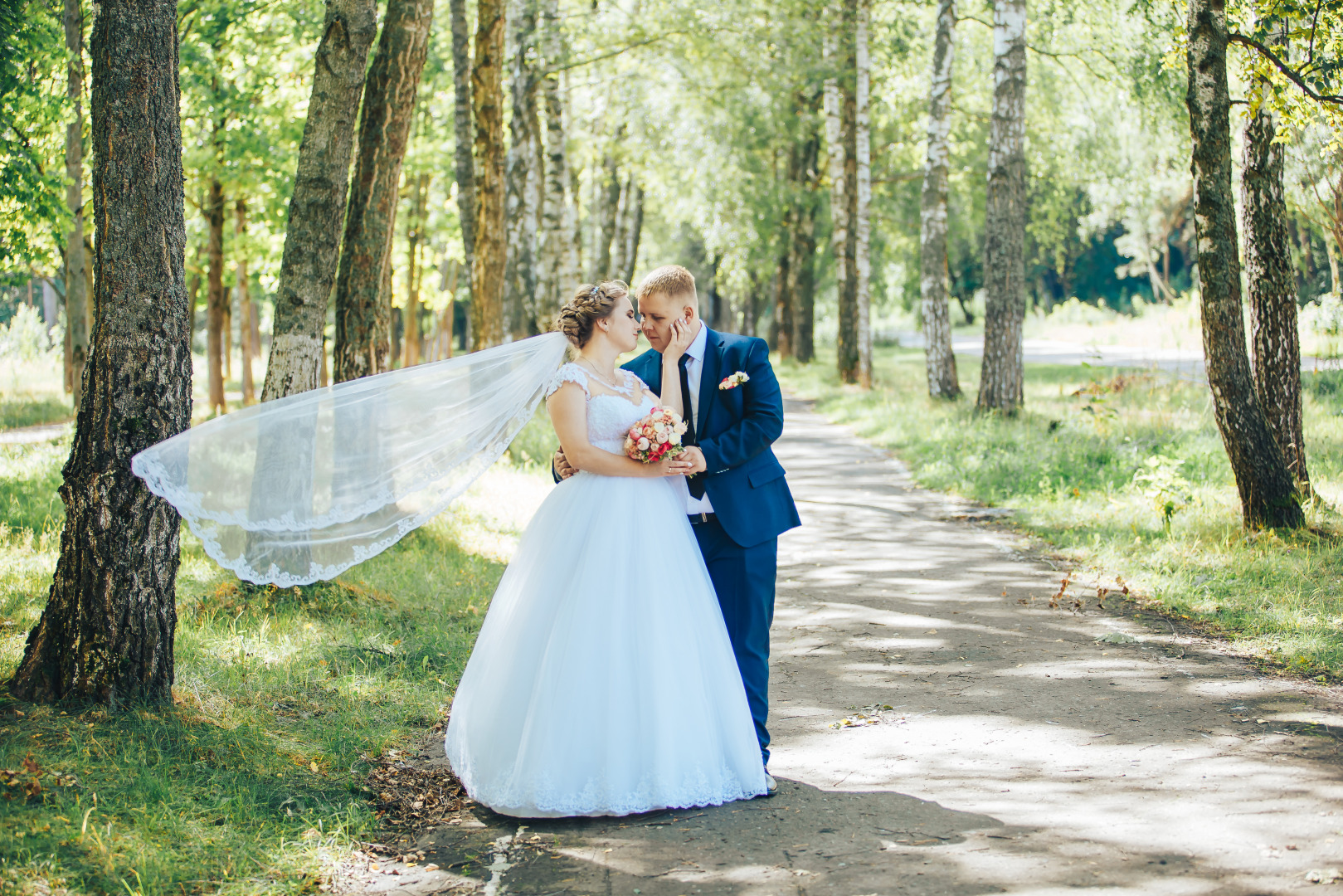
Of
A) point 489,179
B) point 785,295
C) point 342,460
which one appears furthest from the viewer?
point 785,295

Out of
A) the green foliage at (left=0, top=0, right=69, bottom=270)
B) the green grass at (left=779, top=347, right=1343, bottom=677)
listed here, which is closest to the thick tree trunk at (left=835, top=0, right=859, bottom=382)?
the green grass at (left=779, top=347, right=1343, bottom=677)

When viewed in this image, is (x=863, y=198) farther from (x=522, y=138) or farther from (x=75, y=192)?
(x=75, y=192)

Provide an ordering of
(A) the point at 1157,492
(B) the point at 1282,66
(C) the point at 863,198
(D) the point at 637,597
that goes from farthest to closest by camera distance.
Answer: (C) the point at 863,198 → (A) the point at 1157,492 → (B) the point at 1282,66 → (D) the point at 637,597

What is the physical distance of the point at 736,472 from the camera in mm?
4797

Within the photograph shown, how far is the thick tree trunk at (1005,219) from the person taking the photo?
14.9 m

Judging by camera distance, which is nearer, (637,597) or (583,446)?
(637,597)

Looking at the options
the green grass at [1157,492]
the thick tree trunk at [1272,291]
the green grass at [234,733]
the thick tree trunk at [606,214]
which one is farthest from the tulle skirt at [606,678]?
the thick tree trunk at [606,214]

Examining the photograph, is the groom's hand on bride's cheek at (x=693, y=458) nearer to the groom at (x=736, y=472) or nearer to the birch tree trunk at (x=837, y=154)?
the groom at (x=736, y=472)

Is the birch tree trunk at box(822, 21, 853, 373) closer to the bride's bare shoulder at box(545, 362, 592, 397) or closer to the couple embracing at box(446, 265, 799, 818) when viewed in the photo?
the couple embracing at box(446, 265, 799, 818)

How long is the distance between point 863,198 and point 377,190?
607 inches

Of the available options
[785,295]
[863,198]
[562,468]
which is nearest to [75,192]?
[863,198]

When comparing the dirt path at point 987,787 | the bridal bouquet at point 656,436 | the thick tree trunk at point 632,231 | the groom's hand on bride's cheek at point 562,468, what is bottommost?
the dirt path at point 987,787

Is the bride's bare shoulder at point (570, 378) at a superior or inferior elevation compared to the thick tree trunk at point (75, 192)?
inferior

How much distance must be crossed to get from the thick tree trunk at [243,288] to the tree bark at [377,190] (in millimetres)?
13023
